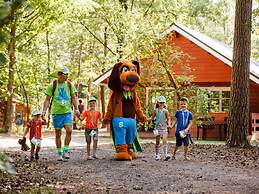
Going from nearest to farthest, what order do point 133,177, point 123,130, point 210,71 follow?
1. point 133,177
2. point 123,130
3. point 210,71

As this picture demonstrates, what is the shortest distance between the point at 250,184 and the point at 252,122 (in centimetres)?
1569

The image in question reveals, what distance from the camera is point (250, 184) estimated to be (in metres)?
7.23

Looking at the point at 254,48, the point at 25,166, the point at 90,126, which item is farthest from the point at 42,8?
the point at 254,48

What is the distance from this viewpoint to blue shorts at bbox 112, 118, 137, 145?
34.6ft

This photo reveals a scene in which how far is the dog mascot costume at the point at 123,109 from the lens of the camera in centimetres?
1056

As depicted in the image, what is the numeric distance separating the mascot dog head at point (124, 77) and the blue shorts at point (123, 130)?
2.36 feet

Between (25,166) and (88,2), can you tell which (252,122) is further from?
(25,166)

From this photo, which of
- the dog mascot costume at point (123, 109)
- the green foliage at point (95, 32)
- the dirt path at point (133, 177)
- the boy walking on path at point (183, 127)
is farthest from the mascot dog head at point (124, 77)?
the green foliage at point (95, 32)

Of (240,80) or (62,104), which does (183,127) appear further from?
(240,80)

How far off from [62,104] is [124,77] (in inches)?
57.7

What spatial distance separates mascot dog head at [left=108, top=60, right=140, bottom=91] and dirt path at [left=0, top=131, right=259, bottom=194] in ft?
5.34

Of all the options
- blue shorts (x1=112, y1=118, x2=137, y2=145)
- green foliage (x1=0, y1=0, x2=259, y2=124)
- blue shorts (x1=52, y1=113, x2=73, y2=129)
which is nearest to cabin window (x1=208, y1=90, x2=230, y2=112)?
green foliage (x1=0, y1=0, x2=259, y2=124)

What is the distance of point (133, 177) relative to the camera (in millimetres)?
7781

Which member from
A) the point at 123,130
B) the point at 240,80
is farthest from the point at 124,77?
the point at 240,80
